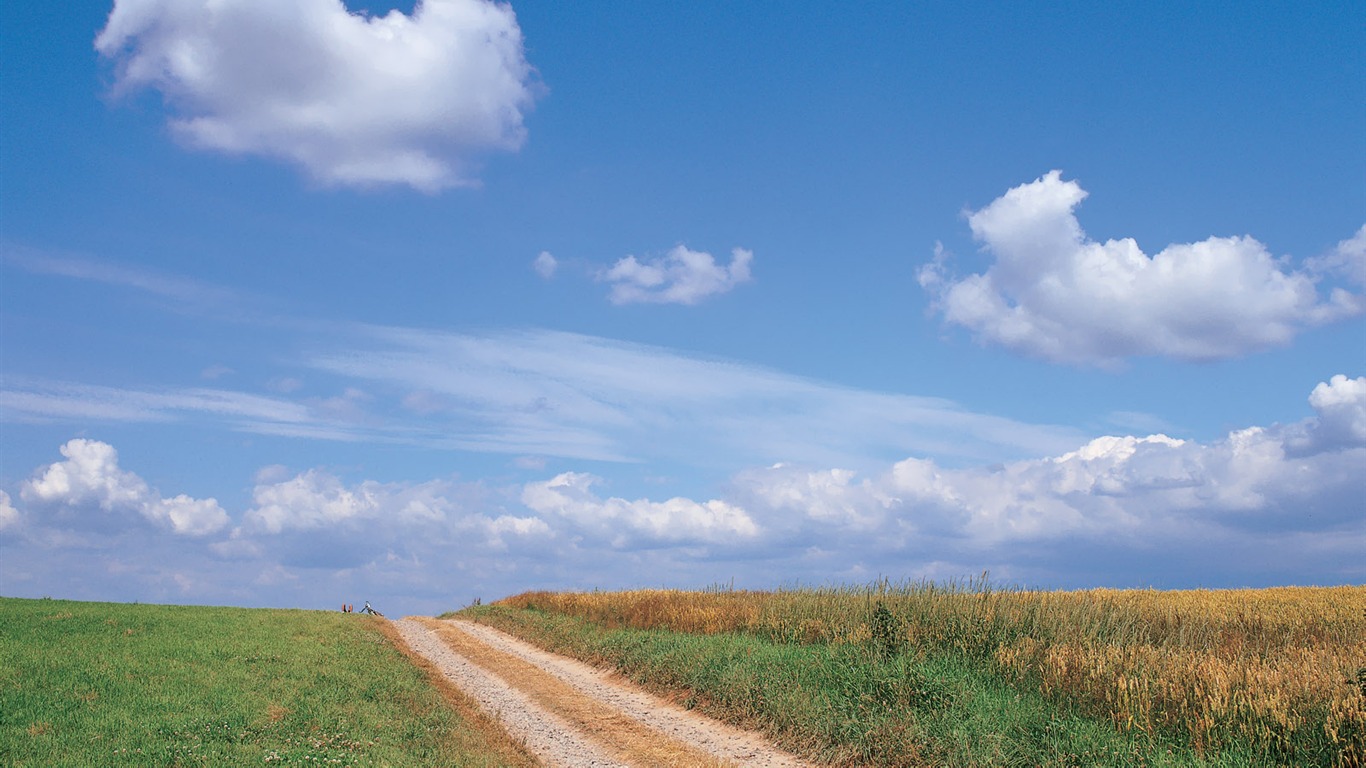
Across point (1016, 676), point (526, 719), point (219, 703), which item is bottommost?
→ point (526, 719)

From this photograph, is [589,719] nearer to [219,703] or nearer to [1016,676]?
[219,703]

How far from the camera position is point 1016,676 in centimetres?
1408

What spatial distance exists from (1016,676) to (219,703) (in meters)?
14.6

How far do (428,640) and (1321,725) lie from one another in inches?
1109

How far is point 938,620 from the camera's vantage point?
17.7 meters

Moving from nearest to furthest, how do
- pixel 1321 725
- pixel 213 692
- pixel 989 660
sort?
pixel 1321 725 < pixel 989 660 < pixel 213 692

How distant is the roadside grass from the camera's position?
12.5m

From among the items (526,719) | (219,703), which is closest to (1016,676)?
(526,719)

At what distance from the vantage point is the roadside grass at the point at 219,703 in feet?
41.1

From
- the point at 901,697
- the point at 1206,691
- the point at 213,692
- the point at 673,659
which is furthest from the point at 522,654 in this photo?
the point at 1206,691

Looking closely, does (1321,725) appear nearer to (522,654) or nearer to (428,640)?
(522,654)

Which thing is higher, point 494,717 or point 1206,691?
point 1206,691

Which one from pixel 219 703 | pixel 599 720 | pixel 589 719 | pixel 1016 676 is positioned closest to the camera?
pixel 1016 676

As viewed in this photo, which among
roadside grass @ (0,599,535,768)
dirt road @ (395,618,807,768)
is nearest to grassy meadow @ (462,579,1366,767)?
dirt road @ (395,618,807,768)
